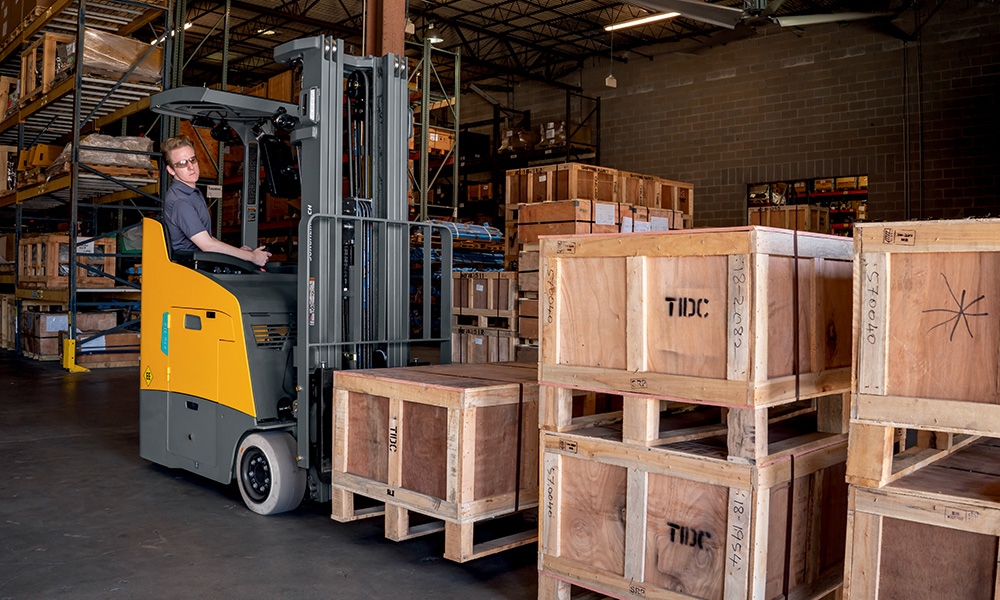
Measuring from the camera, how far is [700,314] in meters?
2.89

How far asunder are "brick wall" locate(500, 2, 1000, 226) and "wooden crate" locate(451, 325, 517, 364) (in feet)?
25.8

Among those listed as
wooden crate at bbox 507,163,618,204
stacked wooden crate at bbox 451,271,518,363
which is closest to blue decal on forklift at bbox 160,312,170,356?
stacked wooden crate at bbox 451,271,518,363

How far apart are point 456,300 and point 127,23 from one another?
6288 millimetres

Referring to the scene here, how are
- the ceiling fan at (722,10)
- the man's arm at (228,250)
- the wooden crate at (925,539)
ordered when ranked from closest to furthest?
the wooden crate at (925,539) < the man's arm at (228,250) < the ceiling fan at (722,10)

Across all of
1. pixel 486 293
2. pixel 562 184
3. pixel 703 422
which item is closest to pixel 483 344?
pixel 486 293

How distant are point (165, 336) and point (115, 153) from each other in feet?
21.2

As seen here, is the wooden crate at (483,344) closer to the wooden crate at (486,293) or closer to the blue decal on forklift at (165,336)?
the wooden crate at (486,293)

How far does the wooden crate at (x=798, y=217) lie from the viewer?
45.3ft

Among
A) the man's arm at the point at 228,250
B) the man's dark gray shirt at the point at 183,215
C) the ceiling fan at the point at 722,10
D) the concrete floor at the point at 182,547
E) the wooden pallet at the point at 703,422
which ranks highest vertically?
the ceiling fan at the point at 722,10

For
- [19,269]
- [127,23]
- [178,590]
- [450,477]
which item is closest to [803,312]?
[450,477]

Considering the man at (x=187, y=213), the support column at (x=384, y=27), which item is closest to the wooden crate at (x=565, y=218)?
the support column at (x=384, y=27)

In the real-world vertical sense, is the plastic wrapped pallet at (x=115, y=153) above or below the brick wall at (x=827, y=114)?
below

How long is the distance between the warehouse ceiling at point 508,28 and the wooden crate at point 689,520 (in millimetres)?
14064

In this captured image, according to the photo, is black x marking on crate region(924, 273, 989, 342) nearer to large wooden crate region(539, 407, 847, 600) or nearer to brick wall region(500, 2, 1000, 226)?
large wooden crate region(539, 407, 847, 600)
